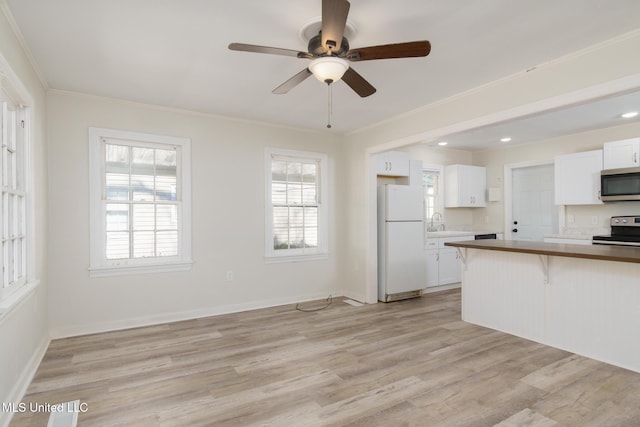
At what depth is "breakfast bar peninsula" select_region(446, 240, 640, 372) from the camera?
291 cm

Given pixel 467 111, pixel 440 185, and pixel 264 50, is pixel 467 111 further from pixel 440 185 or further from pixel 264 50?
pixel 440 185

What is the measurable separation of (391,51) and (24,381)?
11.0 feet

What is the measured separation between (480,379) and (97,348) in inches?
132

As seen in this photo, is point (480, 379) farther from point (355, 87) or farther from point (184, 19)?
A: point (184, 19)

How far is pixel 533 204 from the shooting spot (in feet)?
20.5

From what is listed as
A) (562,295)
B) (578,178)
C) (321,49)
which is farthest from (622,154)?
(321,49)

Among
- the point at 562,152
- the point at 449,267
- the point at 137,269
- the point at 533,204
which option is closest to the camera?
the point at 137,269

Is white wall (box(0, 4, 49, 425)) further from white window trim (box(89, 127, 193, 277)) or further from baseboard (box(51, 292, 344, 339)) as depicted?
white window trim (box(89, 127, 193, 277))

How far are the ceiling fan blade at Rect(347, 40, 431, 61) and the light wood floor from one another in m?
2.20

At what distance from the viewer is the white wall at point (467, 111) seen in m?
2.63

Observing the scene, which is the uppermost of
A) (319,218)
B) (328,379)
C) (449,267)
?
(319,218)

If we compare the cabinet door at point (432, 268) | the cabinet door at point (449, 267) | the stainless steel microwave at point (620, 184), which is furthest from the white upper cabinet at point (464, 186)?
the stainless steel microwave at point (620, 184)

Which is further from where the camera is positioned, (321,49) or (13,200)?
(13,200)

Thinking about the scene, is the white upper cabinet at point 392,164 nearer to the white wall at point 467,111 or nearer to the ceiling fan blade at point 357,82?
the white wall at point 467,111
